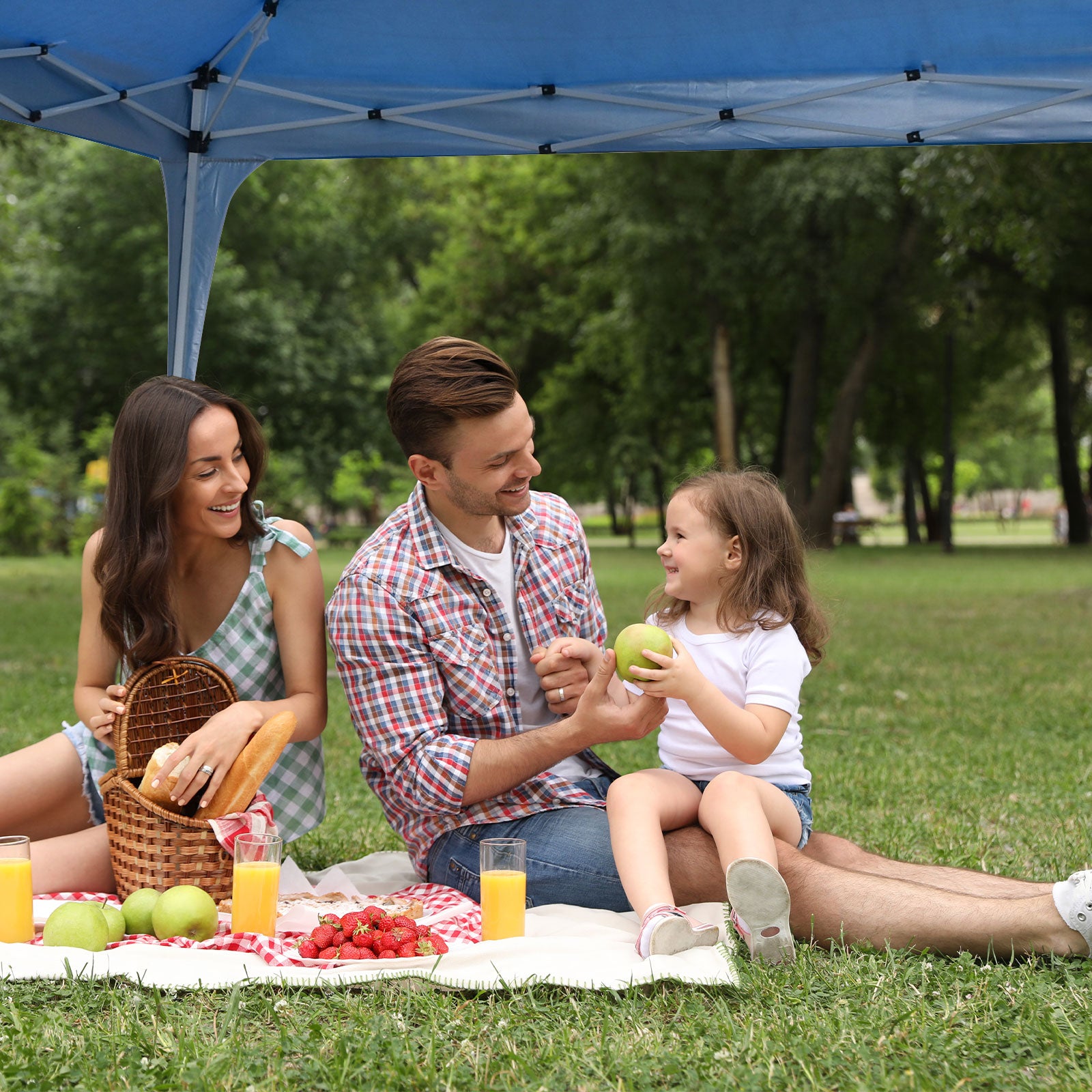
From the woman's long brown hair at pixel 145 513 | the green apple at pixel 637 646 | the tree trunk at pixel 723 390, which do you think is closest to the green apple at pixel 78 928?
the woman's long brown hair at pixel 145 513

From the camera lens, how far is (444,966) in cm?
285

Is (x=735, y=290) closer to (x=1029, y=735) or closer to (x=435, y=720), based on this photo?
(x=1029, y=735)

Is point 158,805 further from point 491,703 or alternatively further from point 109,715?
point 491,703

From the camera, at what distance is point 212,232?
4.85 m

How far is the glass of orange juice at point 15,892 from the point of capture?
300cm

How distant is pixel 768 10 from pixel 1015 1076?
3.42 m

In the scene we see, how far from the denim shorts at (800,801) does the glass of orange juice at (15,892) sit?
1.70 m

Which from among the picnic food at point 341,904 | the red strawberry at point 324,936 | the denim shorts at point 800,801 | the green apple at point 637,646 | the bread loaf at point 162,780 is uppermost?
the green apple at point 637,646

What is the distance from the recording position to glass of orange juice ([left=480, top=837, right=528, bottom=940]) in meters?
2.94

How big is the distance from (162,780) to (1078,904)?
224cm

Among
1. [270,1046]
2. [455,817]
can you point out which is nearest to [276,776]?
[455,817]

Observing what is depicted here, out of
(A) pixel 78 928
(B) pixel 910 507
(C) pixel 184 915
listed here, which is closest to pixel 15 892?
(A) pixel 78 928

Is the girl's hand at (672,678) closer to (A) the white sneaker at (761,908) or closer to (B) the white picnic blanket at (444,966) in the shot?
(A) the white sneaker at (761,908)

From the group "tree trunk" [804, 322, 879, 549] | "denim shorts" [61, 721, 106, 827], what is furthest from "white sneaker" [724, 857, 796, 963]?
"tree trunk" [804, 322, 879, 549]
